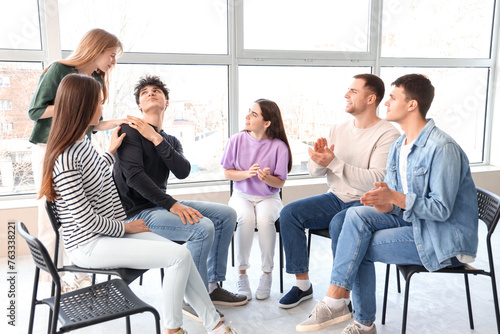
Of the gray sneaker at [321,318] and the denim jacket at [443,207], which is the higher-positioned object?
the denim jacket at [443,207]

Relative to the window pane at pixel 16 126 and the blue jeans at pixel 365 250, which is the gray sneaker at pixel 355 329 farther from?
the window pane at pixel 16 126

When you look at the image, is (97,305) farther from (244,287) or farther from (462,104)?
(462,104)

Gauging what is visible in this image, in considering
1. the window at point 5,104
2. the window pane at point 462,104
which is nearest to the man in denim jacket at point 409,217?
the window at point 5,104

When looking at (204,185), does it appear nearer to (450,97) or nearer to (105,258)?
(105,258)

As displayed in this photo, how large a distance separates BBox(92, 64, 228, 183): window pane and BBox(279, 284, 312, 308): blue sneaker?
5.25 ft

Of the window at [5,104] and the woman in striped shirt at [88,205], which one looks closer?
the woman in striped shirt at [88,205]

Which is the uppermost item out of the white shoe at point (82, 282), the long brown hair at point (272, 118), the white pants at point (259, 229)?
the long brown hair at point (272, 118)

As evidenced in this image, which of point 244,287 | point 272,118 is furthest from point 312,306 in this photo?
point 272,118

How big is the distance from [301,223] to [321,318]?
515 mm

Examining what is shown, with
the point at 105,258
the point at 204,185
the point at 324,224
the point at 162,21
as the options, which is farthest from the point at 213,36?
the point at 105,258

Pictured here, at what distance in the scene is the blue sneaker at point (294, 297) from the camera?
2.42m

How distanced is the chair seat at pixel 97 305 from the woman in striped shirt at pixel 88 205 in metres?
0.12

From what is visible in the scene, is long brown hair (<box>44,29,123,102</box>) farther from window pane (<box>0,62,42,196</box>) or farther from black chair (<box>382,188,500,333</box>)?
black chair (<box>382,188,500,333</box>)

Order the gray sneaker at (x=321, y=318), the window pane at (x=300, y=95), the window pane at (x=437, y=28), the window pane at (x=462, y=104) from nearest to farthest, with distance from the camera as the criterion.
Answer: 1. the gray sneaker at (x=321, y=318)
2. the window pane at (x=300, y=95)
3. the window pane at (x=437, y=28)
4. the window pane at (x=462, y=104)
